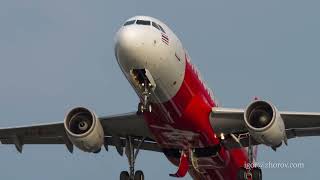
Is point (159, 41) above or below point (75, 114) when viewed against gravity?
above

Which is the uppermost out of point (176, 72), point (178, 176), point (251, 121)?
point (176, 72)

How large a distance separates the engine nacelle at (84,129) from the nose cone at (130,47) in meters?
5.14

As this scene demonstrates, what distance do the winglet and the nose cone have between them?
249 inches

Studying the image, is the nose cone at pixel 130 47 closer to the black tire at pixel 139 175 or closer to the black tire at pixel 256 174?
the black tire at pixel 139 175

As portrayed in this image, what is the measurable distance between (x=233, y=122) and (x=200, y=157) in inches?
93.2

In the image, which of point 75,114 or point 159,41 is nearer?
point 159,41

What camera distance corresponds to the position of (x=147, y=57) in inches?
1245

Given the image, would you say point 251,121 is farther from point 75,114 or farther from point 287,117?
point 75,114

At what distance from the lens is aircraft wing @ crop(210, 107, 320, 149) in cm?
3603

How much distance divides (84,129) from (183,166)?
15.0 feet

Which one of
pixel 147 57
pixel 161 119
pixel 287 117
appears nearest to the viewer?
pixel 147 57

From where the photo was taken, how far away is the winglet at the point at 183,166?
35.9 metres

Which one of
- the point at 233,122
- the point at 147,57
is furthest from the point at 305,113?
the point at 147,57

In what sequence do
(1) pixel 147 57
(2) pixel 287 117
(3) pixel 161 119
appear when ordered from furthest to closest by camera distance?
(2) pixel 287 117, (3) pixel 161 119, (1) pixel 147 57
